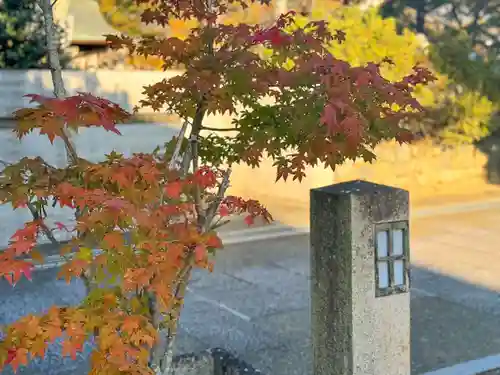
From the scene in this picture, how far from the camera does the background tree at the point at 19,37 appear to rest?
9898 mm

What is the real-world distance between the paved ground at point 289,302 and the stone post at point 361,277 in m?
1.38

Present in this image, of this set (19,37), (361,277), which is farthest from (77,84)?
(361,277)

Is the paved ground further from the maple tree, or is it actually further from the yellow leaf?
the yellow leaf

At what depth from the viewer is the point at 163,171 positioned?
2918 millimetres

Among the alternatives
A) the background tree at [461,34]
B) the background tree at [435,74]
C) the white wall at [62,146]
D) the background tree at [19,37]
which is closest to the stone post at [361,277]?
the white wall at [62,146]

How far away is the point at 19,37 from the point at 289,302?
6.45 metres

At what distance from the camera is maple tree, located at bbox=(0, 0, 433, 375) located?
2570 mm

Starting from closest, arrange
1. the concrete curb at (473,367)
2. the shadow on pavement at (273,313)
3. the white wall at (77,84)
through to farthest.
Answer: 1. the concrete curb at (473,367)
2. the shadow on pavement at (273,313)
3. the white wall at (77,84)

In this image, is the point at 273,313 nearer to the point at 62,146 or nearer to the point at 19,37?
the point at 62,146

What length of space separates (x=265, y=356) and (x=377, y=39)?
883cm

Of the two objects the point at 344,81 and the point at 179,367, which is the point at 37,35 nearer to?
the point at 179,367

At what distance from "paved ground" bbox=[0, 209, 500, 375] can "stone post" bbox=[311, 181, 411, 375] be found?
138cm

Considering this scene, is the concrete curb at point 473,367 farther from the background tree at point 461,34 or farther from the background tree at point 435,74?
the background tree at point 461,34

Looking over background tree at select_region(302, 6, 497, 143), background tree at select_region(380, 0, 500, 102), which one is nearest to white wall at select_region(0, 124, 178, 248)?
background tree at select_region(302, 6, 497, 143)
